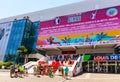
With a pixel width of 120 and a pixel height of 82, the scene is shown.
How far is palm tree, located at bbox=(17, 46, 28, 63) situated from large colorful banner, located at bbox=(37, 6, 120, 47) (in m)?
3.04

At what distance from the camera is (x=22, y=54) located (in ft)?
160

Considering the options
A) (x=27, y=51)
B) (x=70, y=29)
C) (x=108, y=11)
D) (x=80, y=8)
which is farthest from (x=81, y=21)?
(x=27, y=51)

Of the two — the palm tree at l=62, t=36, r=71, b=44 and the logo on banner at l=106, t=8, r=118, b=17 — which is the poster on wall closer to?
the palm tree at l=62, t=36, r=71, b=44

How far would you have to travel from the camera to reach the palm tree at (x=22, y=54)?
1867 inches

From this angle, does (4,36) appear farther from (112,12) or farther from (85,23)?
(112,12)

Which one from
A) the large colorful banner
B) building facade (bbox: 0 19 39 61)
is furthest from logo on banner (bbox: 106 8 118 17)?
building facade (bbox: 0 19 39 61)

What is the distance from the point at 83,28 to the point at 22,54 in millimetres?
14232

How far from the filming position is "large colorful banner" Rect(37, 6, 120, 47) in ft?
132

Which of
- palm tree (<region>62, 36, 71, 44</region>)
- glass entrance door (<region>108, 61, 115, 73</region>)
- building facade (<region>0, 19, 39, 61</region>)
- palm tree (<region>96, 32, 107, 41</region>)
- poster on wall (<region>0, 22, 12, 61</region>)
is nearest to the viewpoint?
glass entrance door (<region>108, 61, 115, 73</region>)

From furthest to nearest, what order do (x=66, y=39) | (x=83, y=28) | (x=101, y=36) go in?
1. (x=66, y=39)
2. (x=83, y=28)
3. (x=101, y=36)

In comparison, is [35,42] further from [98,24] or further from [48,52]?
[98,24]

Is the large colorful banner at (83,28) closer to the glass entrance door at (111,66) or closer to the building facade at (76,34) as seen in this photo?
the building facade at (76,34)

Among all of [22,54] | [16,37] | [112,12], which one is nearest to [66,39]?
[112,12]

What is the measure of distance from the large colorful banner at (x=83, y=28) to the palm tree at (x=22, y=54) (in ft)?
9.98
